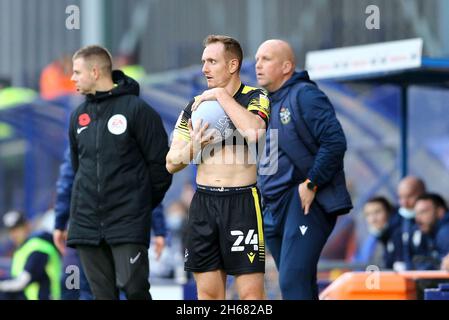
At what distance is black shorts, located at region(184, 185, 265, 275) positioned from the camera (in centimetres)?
748

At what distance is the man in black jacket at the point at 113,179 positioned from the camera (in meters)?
8.38

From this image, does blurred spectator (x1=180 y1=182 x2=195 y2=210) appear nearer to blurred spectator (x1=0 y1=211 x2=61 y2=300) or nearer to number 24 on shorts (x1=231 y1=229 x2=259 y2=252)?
blurred spectator (x1=0 y1=211 x2=61 y2=300)

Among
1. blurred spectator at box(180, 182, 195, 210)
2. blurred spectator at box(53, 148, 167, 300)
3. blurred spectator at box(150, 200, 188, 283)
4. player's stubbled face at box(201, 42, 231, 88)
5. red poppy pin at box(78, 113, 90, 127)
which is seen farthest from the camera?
blurred spectator at box(180, 182, 195, 210)

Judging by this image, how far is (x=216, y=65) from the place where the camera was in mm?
7590

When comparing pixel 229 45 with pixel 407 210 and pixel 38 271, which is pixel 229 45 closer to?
pixel 38 271

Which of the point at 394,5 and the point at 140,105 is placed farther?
the point at 394,5

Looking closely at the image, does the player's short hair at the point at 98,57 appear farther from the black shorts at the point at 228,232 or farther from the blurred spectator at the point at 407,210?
the blurred spectator at the point at 407,210

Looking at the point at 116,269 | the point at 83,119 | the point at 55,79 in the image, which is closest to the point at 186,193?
the point at 55,79

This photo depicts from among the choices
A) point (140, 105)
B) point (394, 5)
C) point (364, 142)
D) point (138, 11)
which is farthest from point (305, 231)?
point (138, 11)

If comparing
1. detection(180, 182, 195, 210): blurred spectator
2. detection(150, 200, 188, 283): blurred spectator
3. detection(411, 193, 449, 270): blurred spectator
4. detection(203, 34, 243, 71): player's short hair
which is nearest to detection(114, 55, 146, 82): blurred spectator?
detection(180, 182, 195, 210): blurred spectator
